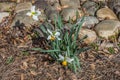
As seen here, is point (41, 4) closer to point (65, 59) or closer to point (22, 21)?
point (22, 21)

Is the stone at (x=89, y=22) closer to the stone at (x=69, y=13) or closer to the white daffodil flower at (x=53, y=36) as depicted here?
the stone at (x=69, y=13)

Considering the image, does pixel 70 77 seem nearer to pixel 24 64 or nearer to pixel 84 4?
pixel 24 64

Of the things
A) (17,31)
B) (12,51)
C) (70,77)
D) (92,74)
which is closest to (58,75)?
(70,77)

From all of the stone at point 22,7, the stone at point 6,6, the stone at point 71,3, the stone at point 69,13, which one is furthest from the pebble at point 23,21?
the stone at point 71,3

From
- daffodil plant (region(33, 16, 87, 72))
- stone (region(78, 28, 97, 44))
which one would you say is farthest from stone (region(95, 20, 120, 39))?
daffodil plant (region(33, 16, 87, 72))

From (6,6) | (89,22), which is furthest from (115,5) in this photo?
(6,6)

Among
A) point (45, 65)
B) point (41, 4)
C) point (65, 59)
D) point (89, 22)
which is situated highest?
point (41, 4)
